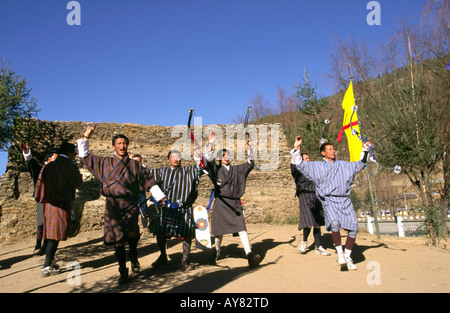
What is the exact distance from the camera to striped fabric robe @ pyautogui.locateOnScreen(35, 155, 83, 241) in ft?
14.4

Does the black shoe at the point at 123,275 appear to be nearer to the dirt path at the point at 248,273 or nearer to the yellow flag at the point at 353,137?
the dirt path at the point at 248,273

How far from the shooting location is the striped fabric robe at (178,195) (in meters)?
4.62

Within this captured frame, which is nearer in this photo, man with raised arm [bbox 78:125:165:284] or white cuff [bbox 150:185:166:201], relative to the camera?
man with raised arm [bbox 78:125:165:284]

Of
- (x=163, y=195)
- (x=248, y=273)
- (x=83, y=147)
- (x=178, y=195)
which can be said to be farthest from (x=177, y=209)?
(x=83, y=147)

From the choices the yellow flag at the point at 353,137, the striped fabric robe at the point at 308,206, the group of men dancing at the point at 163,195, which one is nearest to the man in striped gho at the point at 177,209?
the group of men dancing at the point at 163,195

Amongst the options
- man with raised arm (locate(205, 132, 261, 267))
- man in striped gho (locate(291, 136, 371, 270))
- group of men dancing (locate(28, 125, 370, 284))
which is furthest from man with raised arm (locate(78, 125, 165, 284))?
man in striped gho (locate(291, 136, 371, 270))

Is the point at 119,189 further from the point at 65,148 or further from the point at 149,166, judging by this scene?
the point at 149,166

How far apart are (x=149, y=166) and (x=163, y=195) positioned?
6.66 metres

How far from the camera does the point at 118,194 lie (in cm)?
→ 389

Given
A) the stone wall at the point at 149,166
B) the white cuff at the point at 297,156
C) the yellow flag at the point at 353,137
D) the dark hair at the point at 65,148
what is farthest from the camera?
the stone wall at the point at 149,166

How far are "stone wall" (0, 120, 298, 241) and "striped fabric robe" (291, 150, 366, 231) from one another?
4788 millimetres

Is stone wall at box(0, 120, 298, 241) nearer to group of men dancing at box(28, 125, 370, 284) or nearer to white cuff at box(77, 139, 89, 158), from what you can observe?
group of men dancing at box(28, 125, 370, 284)

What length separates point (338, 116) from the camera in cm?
2538

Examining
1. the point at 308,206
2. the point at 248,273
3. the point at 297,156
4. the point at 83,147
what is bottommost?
the point at 248,273
